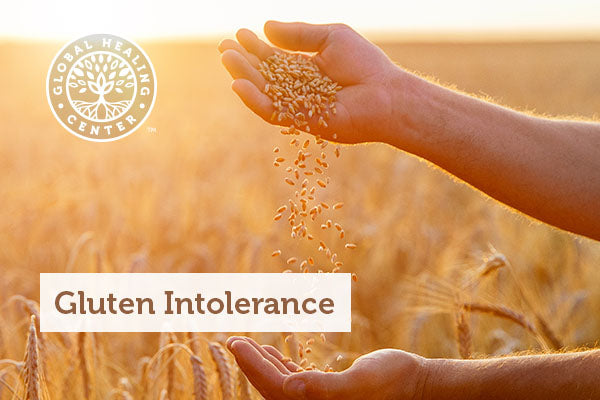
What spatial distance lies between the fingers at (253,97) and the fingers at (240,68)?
0.04m

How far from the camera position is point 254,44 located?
80.6 inches

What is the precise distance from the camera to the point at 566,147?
1.95 meters

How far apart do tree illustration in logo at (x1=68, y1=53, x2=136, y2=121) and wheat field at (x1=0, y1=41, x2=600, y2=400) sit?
189 mm

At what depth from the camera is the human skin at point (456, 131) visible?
Answer: 1.91 meters

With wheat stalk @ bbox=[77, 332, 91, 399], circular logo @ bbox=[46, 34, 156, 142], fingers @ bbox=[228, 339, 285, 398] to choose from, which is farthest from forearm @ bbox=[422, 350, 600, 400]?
circular logo @ bbox=[46, 34, 156, 142]

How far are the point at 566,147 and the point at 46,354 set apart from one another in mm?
1395

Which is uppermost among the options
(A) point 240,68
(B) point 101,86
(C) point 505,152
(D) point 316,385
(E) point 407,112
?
(B) point 101,86

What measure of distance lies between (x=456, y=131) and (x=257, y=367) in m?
0.80

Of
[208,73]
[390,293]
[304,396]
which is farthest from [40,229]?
[208,73]

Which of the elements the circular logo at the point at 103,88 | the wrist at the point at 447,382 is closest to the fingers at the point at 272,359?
the wrist at the point at 447,382

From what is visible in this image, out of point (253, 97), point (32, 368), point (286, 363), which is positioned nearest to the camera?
point (32, 368)

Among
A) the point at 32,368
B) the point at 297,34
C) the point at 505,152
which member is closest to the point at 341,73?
the point at 297,34

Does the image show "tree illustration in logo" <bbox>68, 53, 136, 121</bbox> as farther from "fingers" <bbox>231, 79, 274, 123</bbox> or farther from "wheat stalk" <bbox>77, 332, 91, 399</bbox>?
"wheat stalk" <bbox>77, 332, 91, 399</bbox>

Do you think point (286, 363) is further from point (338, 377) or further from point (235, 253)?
point (235, 253)
